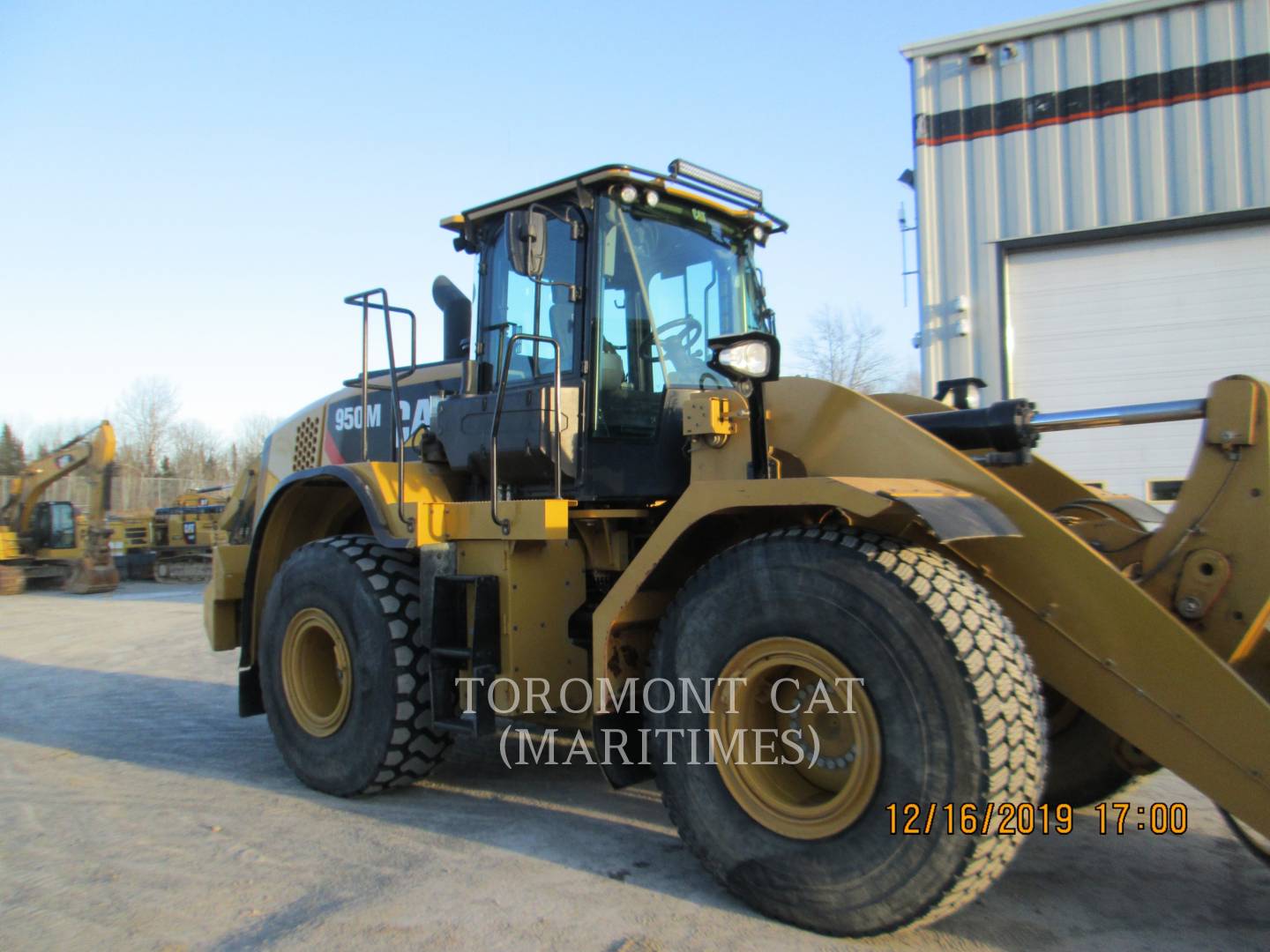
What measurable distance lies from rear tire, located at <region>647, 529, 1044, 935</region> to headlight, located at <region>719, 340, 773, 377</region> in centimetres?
65

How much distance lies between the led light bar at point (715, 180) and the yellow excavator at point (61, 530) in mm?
17453

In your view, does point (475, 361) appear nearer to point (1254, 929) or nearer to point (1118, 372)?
point (1254, 929)

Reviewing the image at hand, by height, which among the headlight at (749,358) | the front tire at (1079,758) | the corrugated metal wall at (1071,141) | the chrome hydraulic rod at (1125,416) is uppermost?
the corrugated metal wall at (1071,141)

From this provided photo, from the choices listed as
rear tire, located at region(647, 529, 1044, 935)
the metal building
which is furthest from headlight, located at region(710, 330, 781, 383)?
the metal building

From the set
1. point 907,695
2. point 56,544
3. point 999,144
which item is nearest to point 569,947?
point 907,695

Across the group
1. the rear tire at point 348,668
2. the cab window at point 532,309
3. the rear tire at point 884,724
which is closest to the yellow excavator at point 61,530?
the rear tire at point 348,668

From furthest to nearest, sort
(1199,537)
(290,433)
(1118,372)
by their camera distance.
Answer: (1118,372) < (290,433) < (1199,537)

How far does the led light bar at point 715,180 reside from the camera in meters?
4.55

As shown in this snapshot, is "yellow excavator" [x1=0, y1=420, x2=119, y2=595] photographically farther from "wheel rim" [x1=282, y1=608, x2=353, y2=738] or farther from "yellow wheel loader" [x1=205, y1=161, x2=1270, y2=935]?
"wheel rim" [x1=282, y1=608, x2=353, y2=738]

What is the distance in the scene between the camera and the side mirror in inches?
158

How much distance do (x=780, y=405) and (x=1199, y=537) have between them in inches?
60.4

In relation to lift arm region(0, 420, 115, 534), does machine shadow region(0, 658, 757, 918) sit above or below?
below

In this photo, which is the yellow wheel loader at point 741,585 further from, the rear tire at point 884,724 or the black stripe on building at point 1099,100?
the black stripe on building at point 1099,100

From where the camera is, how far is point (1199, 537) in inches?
124
